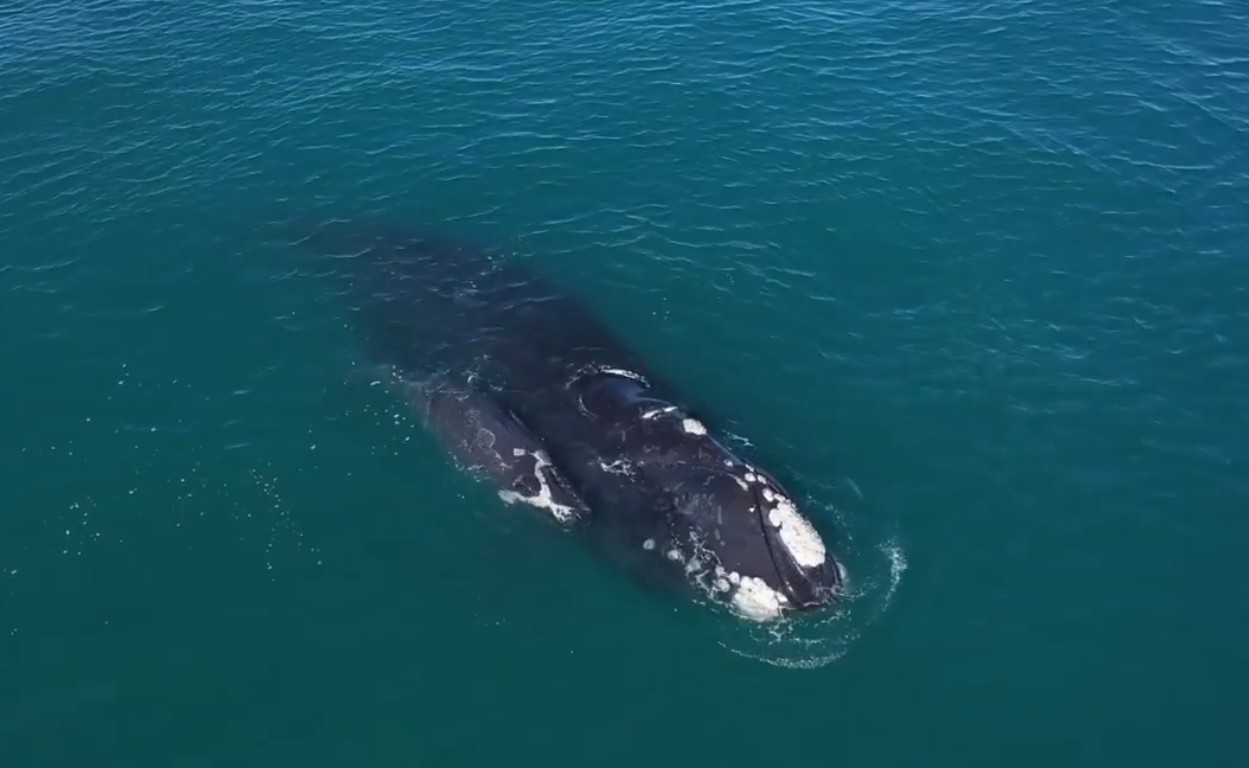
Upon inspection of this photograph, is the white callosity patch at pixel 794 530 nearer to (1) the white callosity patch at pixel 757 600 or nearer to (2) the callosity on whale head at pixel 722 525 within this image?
(2) the callosity on whale head at pixel 722 525

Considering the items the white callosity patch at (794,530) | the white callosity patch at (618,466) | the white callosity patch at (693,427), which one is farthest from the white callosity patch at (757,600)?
the white callosity patch at (693,427)

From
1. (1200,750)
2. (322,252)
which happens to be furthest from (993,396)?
(322,252)

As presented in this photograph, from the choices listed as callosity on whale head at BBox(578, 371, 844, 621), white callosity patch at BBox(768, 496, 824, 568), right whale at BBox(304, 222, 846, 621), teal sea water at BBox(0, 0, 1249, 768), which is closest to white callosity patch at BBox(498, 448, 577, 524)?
right whale at BBox(304, 222, 846, 621)

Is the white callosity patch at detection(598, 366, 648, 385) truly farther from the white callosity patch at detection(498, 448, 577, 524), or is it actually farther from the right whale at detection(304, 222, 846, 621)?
the white callosity patch at detection(498, 448, 577, 524)

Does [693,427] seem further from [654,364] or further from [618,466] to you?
[654,364]

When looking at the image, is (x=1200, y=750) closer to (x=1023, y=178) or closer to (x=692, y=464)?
(x=692, y=464)
